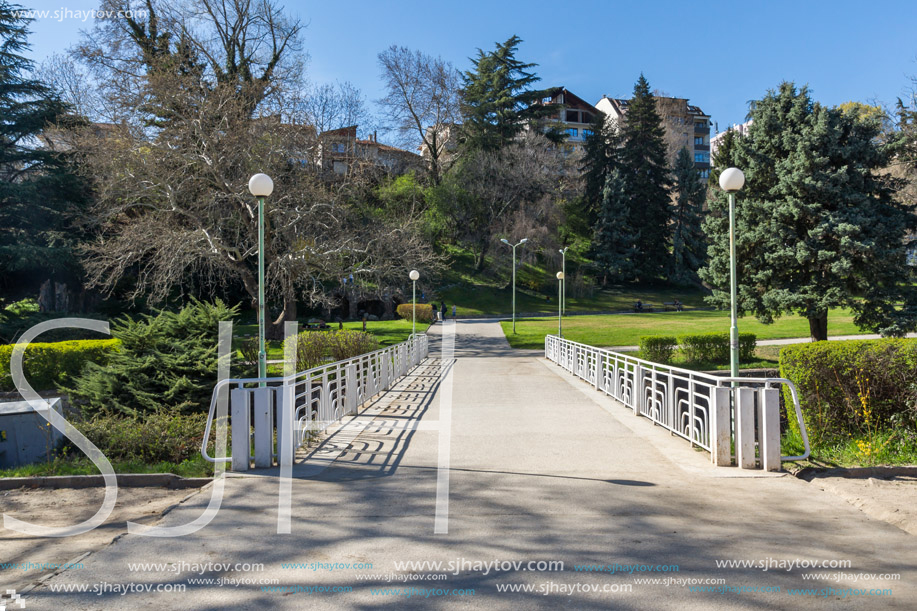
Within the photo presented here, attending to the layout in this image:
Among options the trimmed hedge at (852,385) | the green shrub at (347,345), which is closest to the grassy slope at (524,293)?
the green shrub at (347,345)

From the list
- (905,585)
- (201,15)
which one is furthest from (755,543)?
(201,15)

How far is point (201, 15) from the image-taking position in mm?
31984

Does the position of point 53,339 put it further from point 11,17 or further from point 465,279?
point 465,279

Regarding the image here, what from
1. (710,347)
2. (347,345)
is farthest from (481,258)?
(347,345)

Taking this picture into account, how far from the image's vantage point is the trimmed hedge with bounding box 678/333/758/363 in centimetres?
2472

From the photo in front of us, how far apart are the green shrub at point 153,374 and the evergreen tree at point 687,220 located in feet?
202

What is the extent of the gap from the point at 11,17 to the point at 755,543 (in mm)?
37202

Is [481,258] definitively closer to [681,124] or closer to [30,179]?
[681,124]

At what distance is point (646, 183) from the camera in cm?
6612

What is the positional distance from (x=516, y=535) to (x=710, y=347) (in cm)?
2250

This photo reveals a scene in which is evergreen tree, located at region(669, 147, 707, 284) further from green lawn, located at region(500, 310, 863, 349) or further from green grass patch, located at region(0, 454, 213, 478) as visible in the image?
green grass patch, located at region(0, 454, 213, 478)

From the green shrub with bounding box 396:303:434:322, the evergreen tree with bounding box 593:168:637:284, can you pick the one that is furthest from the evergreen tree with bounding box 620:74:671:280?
the green shrub with bounding box 396:303:434:322

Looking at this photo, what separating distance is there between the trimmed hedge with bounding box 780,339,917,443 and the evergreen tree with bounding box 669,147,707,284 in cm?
6081

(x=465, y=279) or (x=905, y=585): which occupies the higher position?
(x=465, y=279)
